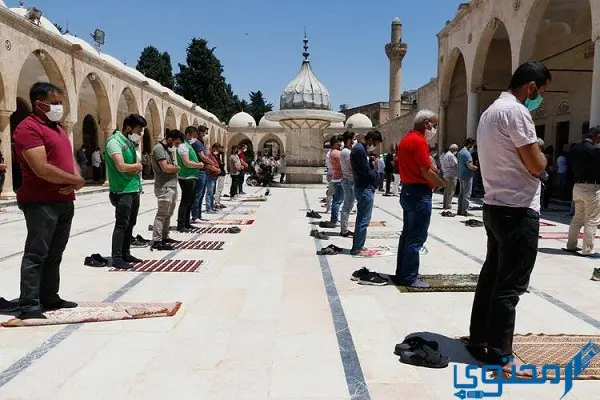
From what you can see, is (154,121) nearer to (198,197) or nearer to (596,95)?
(198,197)

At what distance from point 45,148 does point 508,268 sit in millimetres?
3210

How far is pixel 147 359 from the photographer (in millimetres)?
2963

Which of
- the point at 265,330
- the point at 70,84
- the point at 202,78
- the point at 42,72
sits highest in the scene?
the point at 202,78

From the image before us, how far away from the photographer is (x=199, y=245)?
6750 millimetres

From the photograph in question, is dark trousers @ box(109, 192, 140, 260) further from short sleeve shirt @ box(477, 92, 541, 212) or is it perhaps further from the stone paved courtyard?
short sleeve shirt @ box(477, 92, 541, 212)

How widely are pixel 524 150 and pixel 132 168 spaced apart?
395 centimetres

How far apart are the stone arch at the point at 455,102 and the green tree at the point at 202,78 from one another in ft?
112

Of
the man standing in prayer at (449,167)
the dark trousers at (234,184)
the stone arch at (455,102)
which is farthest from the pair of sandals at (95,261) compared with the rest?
the stone arch at (455,102)

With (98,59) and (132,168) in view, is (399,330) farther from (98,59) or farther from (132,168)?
(98,59)

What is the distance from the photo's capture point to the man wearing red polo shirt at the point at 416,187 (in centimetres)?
446

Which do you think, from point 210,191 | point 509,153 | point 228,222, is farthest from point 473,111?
point 509,153

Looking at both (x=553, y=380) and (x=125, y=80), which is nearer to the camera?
(x=553, y=380)

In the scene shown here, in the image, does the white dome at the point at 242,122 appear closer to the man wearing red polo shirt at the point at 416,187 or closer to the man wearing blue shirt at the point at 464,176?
the man wearing blue shirt at the point at 464,176

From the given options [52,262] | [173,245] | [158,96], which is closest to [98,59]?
[158,96]
